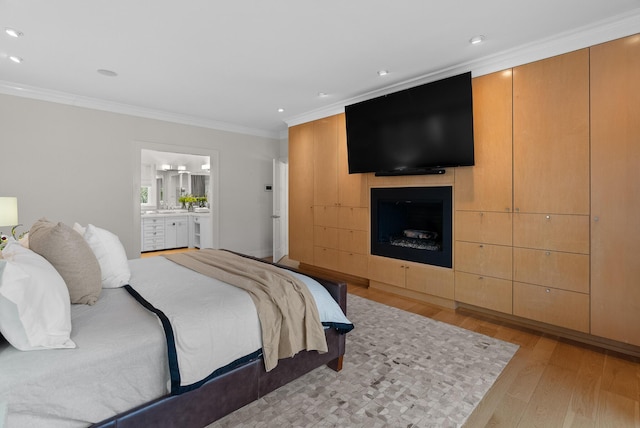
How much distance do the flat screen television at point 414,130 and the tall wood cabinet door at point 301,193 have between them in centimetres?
101

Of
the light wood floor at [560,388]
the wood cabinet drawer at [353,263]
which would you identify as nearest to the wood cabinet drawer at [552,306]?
the light wood floor at [560,388]

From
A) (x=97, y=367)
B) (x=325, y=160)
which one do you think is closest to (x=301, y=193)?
(x=325, y=160)

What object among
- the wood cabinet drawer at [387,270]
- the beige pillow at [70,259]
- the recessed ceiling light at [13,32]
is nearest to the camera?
the beige pillow at [70,259]

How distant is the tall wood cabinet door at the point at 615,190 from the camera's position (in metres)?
2.42

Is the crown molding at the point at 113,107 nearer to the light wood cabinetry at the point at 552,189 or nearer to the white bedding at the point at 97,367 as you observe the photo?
the white bedding at the point at 97,367

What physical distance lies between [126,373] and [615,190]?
348cm

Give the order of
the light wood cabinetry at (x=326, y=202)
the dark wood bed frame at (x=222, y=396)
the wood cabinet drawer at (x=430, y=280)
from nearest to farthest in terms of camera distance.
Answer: the dark wood bed frame at (x=222, y=396) < the wood cabinet drawer at (x=430, y=280) < the light wood cabinetry at (x=326, y=202)

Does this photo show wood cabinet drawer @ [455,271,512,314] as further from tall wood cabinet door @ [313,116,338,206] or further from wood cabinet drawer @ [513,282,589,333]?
tall wood cabinet door @ [313,116,338,206]

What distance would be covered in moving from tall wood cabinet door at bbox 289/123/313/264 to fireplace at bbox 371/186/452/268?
1264 millimetres

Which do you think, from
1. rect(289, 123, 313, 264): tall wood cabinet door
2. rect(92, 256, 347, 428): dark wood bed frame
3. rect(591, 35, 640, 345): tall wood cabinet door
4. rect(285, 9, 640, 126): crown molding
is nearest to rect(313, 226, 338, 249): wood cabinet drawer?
rect(289, 123, 313, 264): tall wood cabinet door

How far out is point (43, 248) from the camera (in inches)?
67.4

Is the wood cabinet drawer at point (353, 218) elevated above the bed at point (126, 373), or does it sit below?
above

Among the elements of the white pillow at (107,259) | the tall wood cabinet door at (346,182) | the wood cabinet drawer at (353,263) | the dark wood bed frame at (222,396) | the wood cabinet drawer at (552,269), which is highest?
the tall wood cabinet door at (346,182)

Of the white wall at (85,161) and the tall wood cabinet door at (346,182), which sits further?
the tall wood cabinet door at (346,182)
